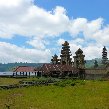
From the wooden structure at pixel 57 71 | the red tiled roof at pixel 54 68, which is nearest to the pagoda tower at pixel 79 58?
the wooden structure at pixel 57 71

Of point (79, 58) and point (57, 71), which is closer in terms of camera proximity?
point (57, 71)

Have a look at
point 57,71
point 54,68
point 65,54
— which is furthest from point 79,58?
point 54,68

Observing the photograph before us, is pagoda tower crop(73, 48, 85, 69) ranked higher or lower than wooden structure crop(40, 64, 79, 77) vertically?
higher

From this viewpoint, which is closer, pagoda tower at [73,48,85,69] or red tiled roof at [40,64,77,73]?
red tiled roof at [40,64,77,73]

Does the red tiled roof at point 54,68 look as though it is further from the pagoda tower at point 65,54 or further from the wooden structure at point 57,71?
the pagoda tower at point 65,54

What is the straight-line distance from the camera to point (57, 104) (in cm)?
3597

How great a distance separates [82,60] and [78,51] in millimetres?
4182

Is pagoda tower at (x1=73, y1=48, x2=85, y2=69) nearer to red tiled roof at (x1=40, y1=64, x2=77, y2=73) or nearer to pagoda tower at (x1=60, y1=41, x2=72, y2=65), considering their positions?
pagoda tower at (x1=60, y1=41, x2=72, y2=65)

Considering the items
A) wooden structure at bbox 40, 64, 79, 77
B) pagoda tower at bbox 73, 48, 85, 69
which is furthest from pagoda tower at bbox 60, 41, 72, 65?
wooden structure at bbox 40, 64, 79, 77

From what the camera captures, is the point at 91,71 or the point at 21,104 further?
the point at 91,71

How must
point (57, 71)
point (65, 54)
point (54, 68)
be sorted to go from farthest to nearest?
point (65, 54) < point (57, 71) < point (54, 68)

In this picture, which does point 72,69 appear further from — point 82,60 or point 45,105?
point 45,105

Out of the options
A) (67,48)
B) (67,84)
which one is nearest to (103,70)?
(67,48)

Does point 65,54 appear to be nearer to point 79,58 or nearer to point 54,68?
point 79,58
